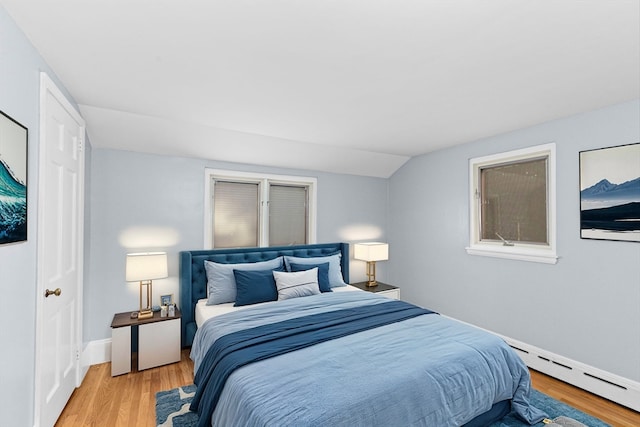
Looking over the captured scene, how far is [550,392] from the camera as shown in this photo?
2.61 metres

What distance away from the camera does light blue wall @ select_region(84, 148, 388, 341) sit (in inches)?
120

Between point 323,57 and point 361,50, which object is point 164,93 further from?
point 361,50

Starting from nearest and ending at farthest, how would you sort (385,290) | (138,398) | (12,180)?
(12,180) < (138,398) < (385,290)

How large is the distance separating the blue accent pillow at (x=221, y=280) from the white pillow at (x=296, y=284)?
0.28 meters

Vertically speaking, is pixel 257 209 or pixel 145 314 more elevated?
pixel 257 209

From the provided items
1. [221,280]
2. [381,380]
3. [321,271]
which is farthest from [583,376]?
[221,280]

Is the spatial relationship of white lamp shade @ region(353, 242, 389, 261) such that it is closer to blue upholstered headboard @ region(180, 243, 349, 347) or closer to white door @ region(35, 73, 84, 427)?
blue upholstered headboard @ region(180, 243, 349, 347)

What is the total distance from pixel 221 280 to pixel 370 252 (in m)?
2.09

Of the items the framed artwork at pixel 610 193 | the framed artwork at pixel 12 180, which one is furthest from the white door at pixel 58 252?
the framed artwork at pixel 610 193

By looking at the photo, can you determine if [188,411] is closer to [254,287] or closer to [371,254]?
[254,287]

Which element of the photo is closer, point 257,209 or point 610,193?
point 610,193

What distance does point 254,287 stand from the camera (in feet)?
10.1

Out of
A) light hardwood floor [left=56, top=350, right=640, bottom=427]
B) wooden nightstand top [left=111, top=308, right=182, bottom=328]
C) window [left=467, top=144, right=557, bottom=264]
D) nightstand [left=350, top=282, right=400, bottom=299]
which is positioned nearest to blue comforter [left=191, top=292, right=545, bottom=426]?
light hardwood floor [left=56, top=350, right=640, bottom=427]

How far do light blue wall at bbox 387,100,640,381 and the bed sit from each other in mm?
1006
